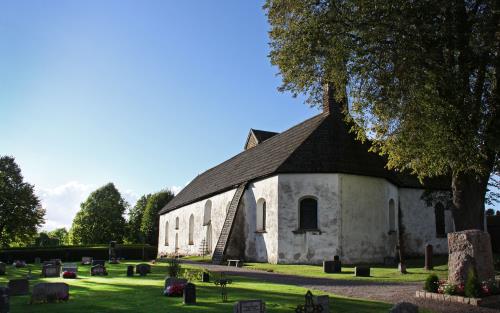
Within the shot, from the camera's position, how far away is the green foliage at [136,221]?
72.5 meters

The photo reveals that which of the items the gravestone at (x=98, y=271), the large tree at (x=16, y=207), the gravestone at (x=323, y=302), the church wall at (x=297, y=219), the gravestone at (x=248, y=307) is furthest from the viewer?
the large tree at (x=16, y=207)

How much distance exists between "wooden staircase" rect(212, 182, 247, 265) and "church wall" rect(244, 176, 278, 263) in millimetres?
526

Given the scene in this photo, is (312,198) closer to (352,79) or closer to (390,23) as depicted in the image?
(352,79)

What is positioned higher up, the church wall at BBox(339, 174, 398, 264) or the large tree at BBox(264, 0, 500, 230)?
the large tree at BBox(264, 0, 500, 230)

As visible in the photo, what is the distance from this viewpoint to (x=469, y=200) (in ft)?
54.5

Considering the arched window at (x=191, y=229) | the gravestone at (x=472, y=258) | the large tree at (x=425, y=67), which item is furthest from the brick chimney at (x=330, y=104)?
the gravestone at (x=472, y=258)

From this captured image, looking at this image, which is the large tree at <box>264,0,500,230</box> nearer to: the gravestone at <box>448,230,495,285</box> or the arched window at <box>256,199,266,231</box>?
→ the gravestone at <box>448,230,495,285</box>

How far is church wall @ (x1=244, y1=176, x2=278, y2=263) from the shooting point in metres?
25.3

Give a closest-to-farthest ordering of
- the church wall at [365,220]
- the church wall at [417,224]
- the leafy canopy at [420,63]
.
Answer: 1. the leafy canopy at [420,63]
2. the church wall at [365,220]
3. the church wall at [417,224]

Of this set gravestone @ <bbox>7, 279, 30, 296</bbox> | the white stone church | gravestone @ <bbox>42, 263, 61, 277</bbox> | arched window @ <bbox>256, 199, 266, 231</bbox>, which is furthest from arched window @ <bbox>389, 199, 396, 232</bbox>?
gravestone @ <bbox>7, 279, 30, 296</bbox>

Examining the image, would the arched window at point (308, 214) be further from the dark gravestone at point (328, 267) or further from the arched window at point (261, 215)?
the dark gravestone at point (328, 267)

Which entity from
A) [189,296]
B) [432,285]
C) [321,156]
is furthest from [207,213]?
[189,296]

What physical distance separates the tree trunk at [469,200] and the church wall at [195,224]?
16663 millimetres

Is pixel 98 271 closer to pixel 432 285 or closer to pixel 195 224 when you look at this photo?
pixel 432 285
